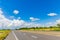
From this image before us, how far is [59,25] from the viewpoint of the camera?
116 metres
